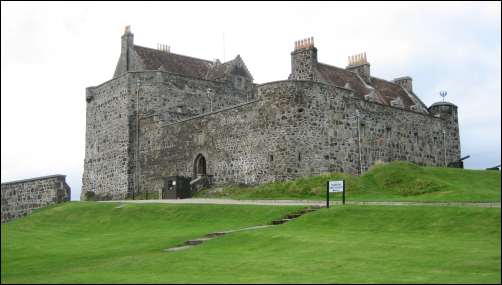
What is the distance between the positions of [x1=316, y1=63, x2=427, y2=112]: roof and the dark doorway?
1136 cm

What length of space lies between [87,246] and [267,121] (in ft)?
69.5

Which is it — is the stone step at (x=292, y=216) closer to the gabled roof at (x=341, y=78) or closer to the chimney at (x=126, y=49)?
the gabled roof at (x=341, y=78)

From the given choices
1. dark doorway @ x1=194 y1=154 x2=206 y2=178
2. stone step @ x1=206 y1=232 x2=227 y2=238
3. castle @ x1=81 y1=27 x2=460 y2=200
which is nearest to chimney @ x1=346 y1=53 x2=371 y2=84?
castle @ x1=81 y1=27 x2=460 y2=200

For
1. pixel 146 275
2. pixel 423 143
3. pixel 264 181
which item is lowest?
pixel 146 275

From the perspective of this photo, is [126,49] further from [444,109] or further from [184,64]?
[444,109]

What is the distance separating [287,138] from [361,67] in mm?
19754

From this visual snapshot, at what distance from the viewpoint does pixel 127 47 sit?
60.1 m

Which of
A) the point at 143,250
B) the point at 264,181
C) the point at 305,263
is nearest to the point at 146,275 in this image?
the point at 305,263

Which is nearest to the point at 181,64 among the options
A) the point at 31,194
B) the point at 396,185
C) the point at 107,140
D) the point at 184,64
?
the point at 184,64

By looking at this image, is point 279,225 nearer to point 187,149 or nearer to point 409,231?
point 409,231

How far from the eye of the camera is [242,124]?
46250mm

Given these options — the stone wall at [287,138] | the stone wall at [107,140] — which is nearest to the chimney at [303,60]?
the stone wall at [287,138]

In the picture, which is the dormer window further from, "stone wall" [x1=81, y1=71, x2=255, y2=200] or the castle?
"stone wall" [x1=81, y1=71, x2=255, y2=200]

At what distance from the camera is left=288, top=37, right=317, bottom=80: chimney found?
50.6 m
